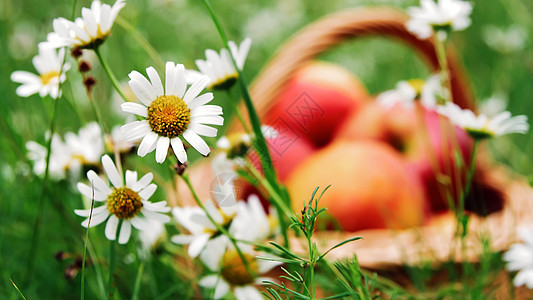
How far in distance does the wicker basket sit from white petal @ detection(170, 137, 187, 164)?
21 centimetres

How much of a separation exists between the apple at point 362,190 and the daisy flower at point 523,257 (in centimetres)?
15

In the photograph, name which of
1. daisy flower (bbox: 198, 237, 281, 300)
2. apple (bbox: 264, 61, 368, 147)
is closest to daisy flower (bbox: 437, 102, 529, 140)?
daisy flower (bbox: 198, 237, 281, 300)

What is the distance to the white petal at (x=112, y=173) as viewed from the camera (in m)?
0.25

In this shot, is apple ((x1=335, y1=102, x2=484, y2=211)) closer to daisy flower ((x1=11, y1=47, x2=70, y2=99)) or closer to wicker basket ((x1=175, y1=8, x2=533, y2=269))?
wicker basket ((x1=175, y1=8, x2=533, y2=269))

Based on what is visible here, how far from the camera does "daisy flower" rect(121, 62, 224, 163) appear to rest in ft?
0.77

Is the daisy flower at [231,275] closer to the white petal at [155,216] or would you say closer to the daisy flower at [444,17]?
the white petal at [155,216]

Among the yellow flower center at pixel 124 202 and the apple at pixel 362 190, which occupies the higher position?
the apple at pixel 362 190

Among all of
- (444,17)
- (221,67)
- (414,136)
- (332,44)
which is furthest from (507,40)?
(221,67)

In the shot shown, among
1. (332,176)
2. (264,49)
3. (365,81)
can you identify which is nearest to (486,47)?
(365,81)

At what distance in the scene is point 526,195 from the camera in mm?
617

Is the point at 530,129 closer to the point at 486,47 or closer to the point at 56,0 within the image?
the point at 486,47

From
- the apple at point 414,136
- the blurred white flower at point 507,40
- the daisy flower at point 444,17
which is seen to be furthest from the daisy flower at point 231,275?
the blurred white flower at point 507,40

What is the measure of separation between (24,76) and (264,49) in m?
0.82

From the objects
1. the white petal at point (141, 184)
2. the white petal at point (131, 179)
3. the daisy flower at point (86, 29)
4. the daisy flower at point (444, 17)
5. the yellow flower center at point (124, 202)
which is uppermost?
the daisy flower at point (444, 17)
